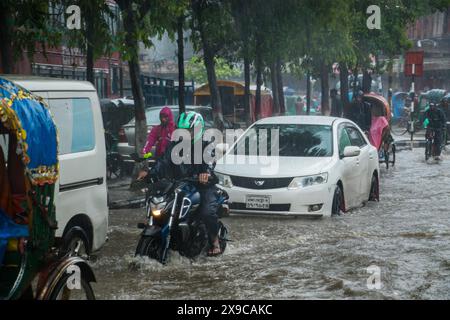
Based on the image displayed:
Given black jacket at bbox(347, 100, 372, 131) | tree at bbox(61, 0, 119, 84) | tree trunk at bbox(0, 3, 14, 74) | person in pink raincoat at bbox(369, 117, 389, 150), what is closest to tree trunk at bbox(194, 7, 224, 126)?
black jacket at bbox(347, 100, 372, 131)

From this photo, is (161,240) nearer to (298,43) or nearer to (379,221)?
(379,221)

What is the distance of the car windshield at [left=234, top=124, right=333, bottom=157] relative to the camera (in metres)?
12.4

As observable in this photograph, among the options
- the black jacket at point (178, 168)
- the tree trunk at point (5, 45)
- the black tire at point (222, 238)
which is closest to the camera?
the black jacket at point (178, 168)

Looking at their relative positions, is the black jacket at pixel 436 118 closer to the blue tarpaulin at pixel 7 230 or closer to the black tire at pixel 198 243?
the black tire at pixel 198 243

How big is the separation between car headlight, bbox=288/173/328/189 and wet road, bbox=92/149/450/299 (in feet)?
1.69

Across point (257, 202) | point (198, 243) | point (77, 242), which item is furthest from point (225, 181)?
point (77, 242)

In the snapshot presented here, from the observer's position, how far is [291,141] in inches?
496

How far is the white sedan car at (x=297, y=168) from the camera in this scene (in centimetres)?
1143

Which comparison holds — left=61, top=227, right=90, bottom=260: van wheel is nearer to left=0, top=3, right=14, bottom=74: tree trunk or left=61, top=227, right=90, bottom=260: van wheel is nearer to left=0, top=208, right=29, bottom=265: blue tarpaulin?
left=0, top=208, right=29, bottom=265: blue tarpaulin

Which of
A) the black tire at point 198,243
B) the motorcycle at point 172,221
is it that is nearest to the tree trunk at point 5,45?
the motorcycle at point 172,221

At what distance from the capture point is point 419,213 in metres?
13.1

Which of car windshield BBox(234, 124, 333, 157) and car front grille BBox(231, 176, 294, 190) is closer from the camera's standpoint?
car front grille BBox(231, 176, 294, 190)

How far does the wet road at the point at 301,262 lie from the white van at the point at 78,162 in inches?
20.5
